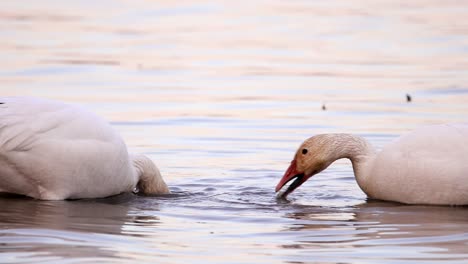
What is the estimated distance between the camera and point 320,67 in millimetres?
16750

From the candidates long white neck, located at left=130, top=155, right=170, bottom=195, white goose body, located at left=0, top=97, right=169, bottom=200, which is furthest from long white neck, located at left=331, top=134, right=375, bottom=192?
white goose body, located at left=0, top=97, right=169, bottom=200

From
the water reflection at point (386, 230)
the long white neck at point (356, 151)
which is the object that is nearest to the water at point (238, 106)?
the water reflection at point (386, 230)

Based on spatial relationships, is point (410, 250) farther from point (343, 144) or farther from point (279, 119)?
point (279, 119)

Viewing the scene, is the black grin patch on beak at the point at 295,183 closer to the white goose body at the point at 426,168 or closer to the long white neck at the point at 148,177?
the white goose body at the point at 426,168

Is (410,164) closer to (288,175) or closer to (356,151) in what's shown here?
(356,151)

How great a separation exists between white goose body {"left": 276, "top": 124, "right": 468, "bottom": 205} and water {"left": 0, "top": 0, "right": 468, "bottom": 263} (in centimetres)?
15

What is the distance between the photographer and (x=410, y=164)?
9438mm

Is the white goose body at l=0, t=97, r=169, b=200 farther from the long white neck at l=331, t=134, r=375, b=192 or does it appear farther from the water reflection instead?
the long white neck at l=331, t=134, r=375, b=192

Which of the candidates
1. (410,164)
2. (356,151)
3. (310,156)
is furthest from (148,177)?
(410,164)

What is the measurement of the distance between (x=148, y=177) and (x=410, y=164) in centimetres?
229

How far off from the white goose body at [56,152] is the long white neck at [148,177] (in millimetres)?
394

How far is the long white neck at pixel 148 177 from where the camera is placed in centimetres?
998

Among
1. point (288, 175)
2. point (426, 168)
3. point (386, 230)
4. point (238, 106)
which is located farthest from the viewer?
point (238, 106)

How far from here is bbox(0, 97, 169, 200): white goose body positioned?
9.04 m
